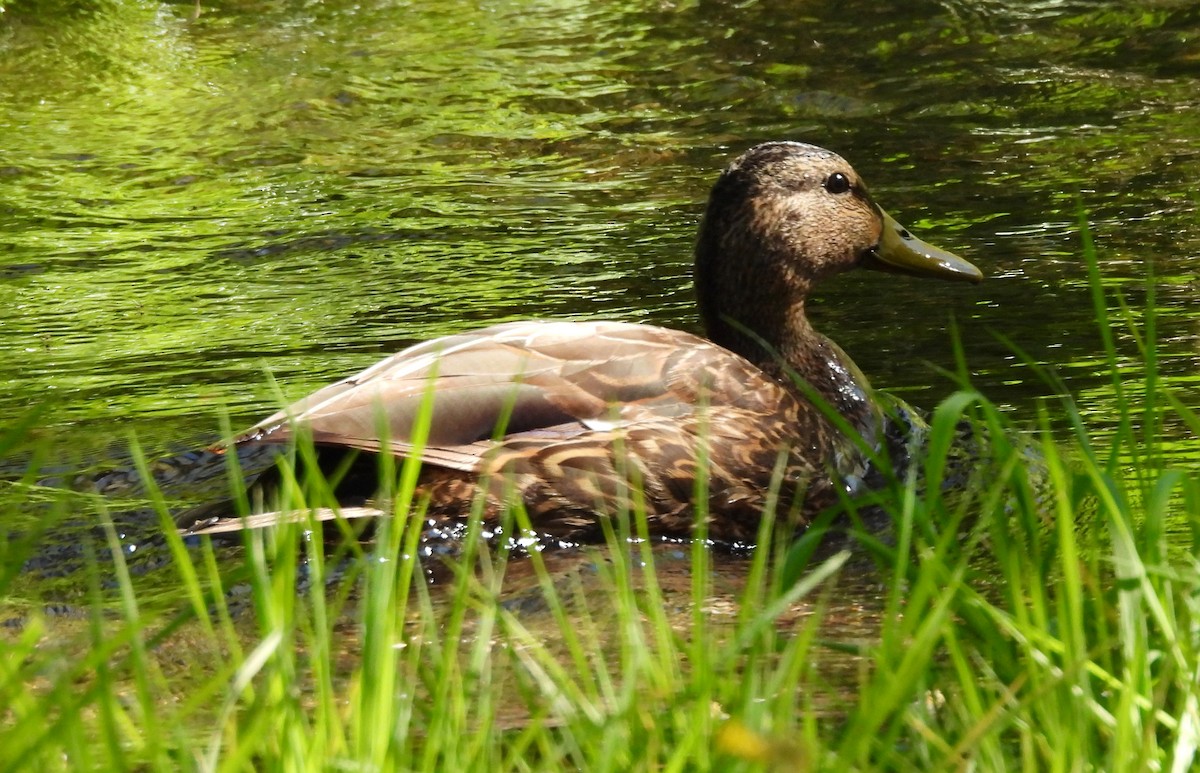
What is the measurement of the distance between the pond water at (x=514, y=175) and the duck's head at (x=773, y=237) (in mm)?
557

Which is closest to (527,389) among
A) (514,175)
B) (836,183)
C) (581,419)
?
(581,419)

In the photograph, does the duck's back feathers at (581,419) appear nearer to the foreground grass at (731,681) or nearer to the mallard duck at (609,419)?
the mallard duck at (609,419)

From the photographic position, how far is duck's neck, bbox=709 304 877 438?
605 centimetres

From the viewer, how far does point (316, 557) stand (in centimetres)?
282

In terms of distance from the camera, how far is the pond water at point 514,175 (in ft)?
22.4

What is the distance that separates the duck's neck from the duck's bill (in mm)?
433

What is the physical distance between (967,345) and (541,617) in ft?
9.46

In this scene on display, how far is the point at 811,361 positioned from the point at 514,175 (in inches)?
170

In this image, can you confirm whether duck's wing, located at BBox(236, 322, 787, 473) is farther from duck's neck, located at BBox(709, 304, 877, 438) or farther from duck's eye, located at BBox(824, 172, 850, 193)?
duck's eye, located at BBox(824, 172, 850, 193)

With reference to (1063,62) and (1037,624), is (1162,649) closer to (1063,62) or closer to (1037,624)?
(1037,624)

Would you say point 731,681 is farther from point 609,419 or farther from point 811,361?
point 811,361

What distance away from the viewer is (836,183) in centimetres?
623

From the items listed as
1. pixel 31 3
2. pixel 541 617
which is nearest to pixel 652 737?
pixel 541 617

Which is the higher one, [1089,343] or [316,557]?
[316,557]
